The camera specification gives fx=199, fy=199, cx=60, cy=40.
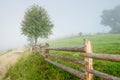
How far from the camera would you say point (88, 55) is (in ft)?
18.0

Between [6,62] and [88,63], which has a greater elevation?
[88,63]

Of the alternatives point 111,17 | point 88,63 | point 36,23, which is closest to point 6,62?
point 88,63

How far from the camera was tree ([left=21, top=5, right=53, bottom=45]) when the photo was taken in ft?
111

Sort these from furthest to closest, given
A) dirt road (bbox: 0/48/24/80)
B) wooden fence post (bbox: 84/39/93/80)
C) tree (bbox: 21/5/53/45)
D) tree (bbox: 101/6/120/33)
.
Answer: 1. tree (bbox: 101/6/120/33)
2. tree (bbox: 21/5/53/45)
3. dirt road (bbox: 0/48/24/80)
4. wooden fence post (bbox: 84/39/93/80)

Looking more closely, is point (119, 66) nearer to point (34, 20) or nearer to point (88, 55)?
point (88, 55)

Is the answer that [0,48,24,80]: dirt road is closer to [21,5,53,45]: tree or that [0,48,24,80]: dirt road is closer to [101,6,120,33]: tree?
[21,5,53,45]: tree

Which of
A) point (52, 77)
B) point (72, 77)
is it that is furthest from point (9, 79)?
point (72, 77)

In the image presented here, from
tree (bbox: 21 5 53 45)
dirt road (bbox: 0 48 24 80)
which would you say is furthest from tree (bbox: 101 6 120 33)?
dirt road (bbox: 0 48 24 80)

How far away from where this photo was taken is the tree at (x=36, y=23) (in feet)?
111

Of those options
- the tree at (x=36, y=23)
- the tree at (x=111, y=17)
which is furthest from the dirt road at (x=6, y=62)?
the tree at (x=111, y=17)

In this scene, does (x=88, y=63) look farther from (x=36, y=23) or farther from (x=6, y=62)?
(x=36, y=23)

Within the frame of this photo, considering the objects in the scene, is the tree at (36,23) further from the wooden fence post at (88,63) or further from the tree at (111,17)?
the tree at (111,17)

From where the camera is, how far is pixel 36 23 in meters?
34.1

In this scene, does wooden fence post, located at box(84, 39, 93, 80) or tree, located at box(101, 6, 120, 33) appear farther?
tree, located at box(101, 6, 120, 33)
